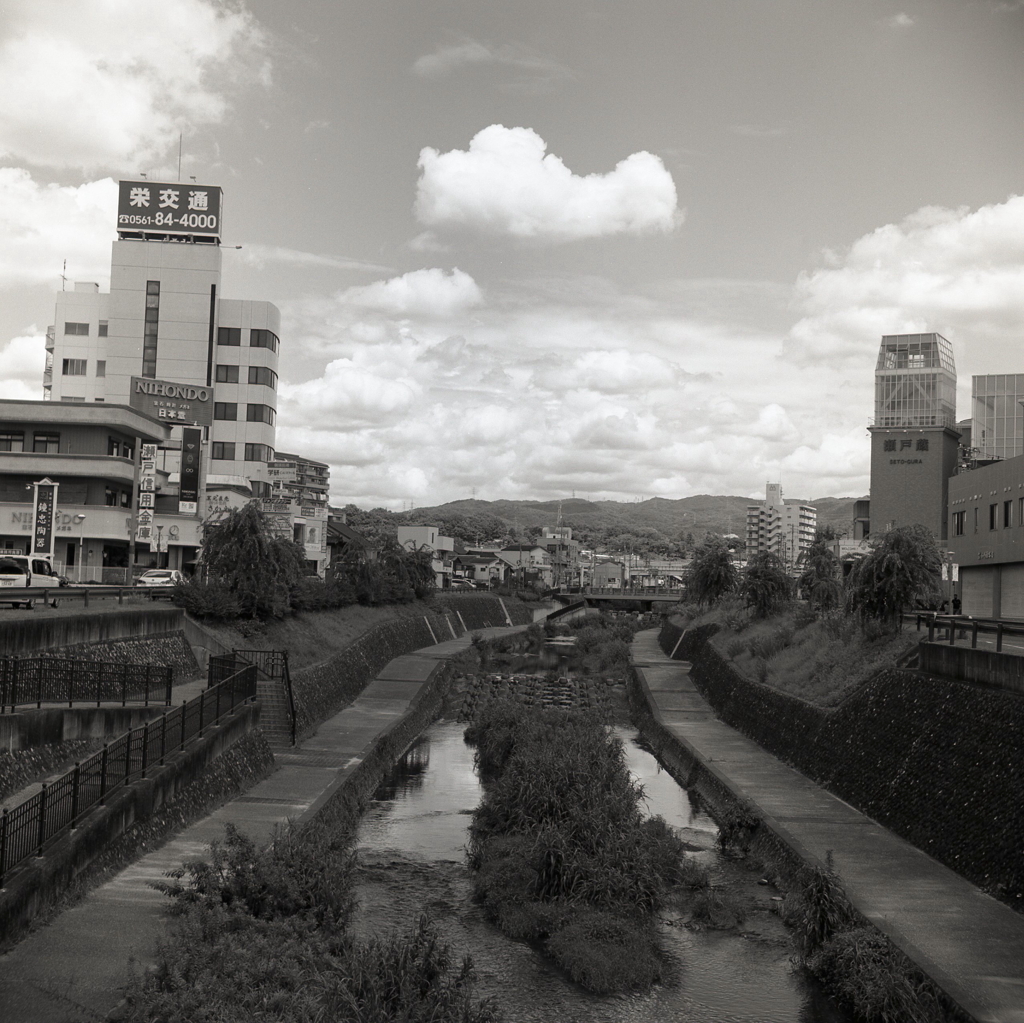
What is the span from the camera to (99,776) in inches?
626

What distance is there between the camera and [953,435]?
12162 centimetres

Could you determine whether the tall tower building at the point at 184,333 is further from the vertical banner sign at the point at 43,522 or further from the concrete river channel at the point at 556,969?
the concrete river channel at the point at 556,969

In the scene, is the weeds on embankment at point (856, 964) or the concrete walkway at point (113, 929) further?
the weeds on embankment at point (856, 964)

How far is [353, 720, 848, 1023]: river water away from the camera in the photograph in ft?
46.1

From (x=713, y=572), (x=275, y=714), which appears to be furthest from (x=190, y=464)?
(x=713, y=572)

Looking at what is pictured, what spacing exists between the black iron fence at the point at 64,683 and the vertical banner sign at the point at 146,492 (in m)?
27.9

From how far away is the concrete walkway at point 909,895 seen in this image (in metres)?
12.3

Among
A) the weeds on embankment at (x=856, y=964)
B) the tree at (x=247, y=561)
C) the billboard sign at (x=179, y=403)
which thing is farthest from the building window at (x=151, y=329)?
the weeds on embankment at (x=856, y=964)

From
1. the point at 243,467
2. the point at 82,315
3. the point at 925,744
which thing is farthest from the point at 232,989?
the point at 82,315

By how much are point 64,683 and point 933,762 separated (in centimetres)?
1711

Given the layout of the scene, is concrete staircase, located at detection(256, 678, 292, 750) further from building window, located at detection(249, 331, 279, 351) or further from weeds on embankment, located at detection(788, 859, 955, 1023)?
building window, located at detection(249, 331, 279, 351)

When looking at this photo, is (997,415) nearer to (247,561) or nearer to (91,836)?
(247,561)

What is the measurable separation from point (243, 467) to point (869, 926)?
70.9 m

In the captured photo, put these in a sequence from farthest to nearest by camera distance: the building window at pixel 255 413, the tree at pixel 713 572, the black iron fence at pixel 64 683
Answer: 1. the building window at pixel 255 413
2. the tree at pixel 713 572
3. the black iron fence at pixel 64 683
